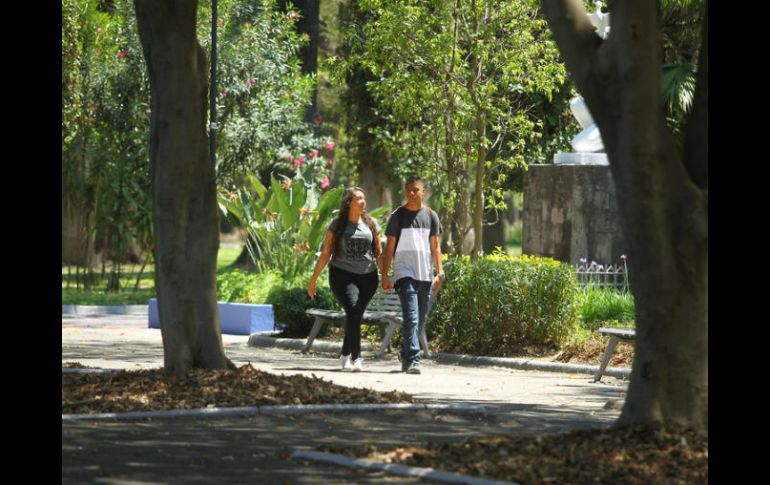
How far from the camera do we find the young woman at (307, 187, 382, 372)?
15.4 metres

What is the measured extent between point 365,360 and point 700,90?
8.65 meters

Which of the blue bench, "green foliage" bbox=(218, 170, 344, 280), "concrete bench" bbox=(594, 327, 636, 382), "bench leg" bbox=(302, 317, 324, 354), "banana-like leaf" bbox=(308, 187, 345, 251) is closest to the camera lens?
"concrete bench" bbox=(594, 327, 636, 382)

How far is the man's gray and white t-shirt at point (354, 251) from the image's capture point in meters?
15.4

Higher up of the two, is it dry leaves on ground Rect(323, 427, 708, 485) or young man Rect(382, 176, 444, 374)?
young man Rect(382, 176, 444, 374)

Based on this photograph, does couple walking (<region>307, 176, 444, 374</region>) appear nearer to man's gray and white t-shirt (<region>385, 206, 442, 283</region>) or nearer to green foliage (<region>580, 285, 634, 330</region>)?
man's gray and white t-shirt (<region>385, 206, 442, 283</region>)

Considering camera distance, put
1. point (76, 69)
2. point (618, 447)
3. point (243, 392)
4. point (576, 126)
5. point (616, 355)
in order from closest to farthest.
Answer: point (618, 447), point (243, 392), point (616, 355), point (76, 69), point (576, 126)

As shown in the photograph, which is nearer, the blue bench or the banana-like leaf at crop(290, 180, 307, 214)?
the blue bench

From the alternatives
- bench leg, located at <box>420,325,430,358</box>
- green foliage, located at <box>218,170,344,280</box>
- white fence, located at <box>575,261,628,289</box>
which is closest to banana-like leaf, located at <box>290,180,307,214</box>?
green foliage, located at <box>218,170,344,280</box>

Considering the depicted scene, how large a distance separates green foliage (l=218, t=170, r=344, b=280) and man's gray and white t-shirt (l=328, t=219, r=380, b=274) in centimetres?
772

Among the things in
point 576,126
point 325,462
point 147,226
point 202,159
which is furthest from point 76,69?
point 325,462

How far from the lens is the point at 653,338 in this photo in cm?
905

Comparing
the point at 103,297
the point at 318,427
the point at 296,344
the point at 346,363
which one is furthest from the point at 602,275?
the point at 318,427
